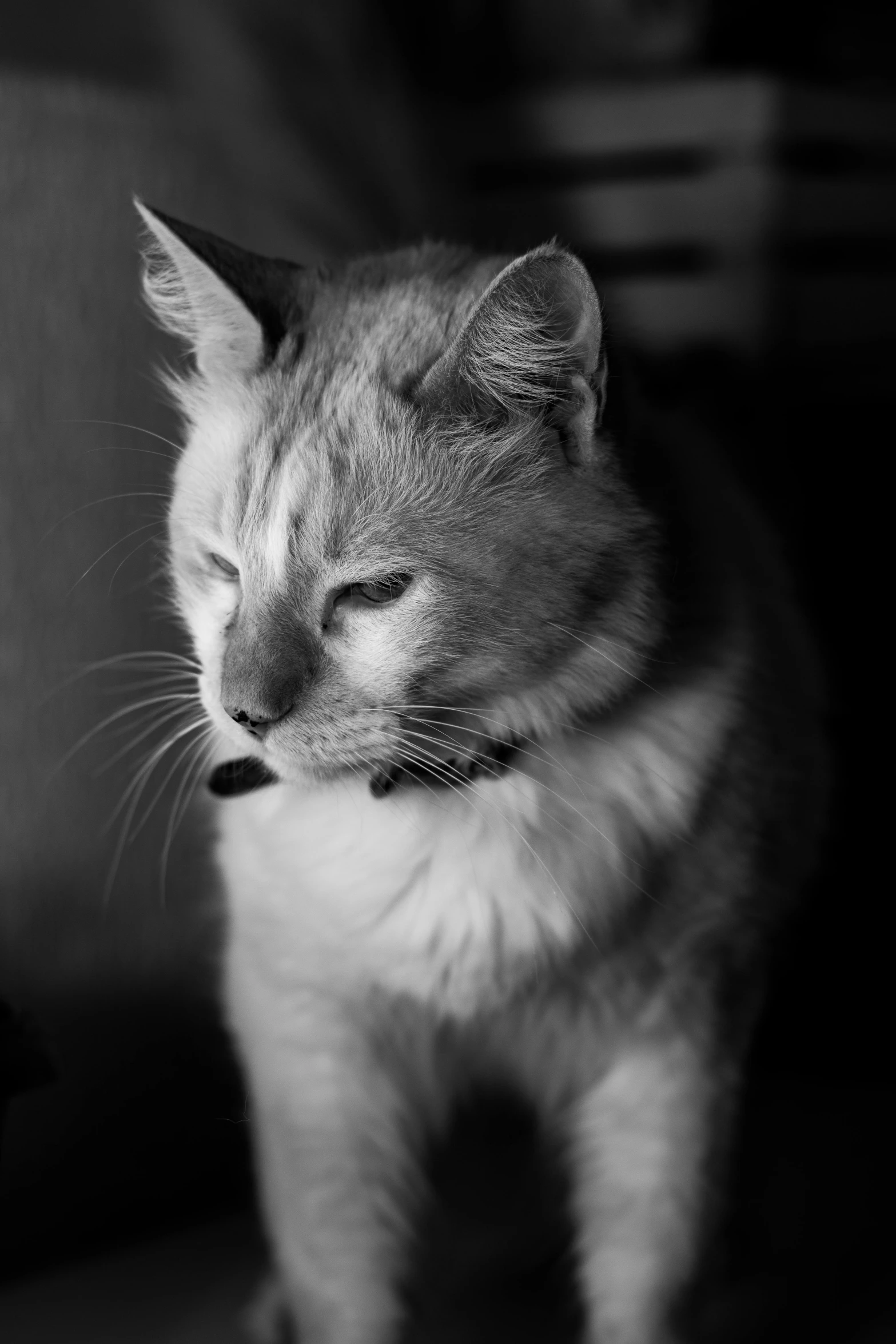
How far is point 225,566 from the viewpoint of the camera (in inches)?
31.9

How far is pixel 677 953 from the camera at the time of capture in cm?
87

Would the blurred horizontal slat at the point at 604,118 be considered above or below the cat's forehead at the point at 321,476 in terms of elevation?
above

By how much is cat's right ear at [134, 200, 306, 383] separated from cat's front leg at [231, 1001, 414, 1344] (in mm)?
457

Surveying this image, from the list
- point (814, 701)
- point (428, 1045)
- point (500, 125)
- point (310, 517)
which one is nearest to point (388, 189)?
point (500, 125)

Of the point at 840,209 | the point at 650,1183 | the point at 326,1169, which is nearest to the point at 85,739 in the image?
the point at 326,1169

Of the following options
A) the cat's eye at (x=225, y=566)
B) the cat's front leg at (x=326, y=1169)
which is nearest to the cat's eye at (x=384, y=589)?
the cat's eye at (x=225, y=566)

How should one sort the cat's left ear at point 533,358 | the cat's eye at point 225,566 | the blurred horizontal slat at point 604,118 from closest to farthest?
the cat's left ear at point 533,358
the cat's eye at point 225,566
the blurred horizontal slat at point 604,118

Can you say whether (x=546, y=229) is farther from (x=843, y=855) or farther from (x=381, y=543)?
(x=843, y=855)

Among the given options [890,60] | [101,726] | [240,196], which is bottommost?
[101,726]

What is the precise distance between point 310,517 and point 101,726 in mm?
324

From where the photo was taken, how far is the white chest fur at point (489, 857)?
831 mm

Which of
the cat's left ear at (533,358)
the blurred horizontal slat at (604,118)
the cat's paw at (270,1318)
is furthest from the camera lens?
the blurred horizontal slat at (604,118)

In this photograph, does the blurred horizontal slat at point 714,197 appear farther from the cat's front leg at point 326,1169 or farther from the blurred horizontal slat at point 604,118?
the cat's front leg at point 326,1169

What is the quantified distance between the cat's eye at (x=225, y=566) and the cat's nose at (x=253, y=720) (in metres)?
0.10
